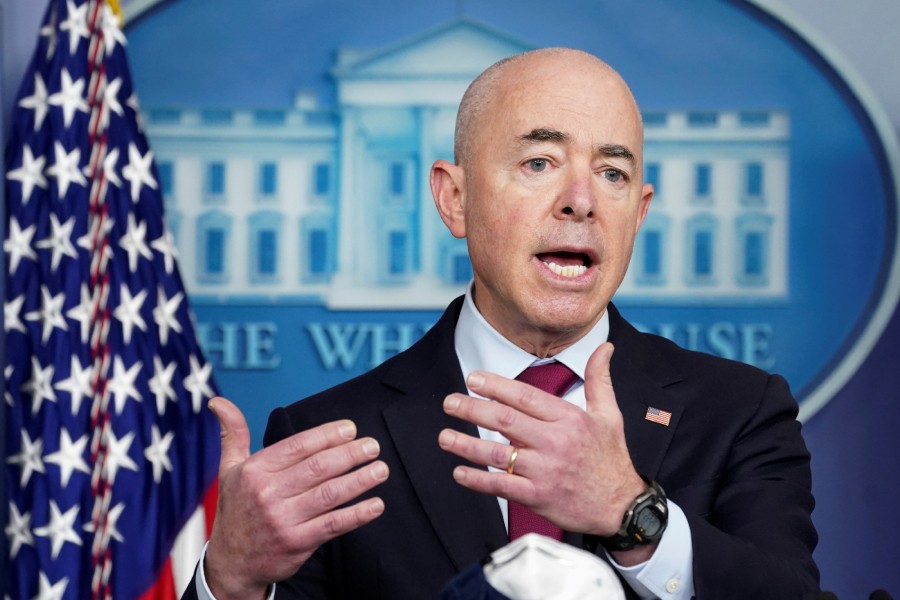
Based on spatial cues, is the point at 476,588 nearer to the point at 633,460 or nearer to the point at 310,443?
the point at 310,443

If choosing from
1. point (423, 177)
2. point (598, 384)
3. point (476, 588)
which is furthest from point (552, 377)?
point (423, 177)

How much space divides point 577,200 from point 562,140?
0.10 metres

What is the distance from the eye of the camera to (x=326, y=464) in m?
1.38

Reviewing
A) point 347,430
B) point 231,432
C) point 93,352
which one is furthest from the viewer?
point 93,352

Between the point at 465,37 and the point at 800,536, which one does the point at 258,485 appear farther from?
the point at 465,37

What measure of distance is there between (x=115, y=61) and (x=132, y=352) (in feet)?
2.63

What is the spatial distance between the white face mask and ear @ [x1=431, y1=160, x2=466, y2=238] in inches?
37.8

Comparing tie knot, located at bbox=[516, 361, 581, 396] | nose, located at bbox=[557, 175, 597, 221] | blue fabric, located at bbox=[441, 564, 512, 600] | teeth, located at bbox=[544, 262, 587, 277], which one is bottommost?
A: blue fabric, located at bbox=[441, 564, 512, 600]

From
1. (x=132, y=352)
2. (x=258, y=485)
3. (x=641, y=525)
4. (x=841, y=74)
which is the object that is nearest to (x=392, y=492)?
(x=258, y=485)

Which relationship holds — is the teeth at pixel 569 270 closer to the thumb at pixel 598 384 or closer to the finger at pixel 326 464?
the thumb at pixel 598 384

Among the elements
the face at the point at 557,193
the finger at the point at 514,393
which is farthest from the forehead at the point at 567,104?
the finger at the point at 514,393

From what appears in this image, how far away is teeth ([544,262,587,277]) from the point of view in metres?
1.76

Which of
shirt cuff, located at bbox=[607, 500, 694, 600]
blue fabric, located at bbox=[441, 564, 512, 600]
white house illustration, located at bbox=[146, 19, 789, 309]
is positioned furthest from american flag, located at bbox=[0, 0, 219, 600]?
blue fabric, located at bbox=[441, 564, 512, 600]

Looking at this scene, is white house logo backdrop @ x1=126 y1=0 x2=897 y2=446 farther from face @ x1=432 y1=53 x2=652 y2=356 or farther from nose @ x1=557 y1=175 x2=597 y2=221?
nose @ x1=557 y1=175 x2=597 y2=221
